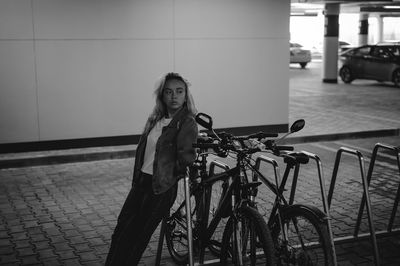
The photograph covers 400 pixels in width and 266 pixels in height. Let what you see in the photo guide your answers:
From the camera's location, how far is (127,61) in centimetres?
1088

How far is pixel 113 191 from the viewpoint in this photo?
7.98 m

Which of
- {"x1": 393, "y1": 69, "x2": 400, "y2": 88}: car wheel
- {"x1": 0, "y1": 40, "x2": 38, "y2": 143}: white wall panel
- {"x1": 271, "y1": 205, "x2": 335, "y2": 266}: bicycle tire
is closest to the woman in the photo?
{"x1": 271, "y1": 205, "x2": 335, "y2": 266}: bicycle tire

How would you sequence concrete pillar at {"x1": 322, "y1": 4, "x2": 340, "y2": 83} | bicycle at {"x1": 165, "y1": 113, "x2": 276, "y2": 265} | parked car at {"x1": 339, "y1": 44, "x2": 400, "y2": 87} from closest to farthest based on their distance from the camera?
bicycle at {"x1": 165, "y1": 113, "x2": 276, "y2": 265}
parked car at {"x1": 339, "y1": 44, "x2": 400, "y2": 87}
concrete pillar at {"x1": 322, "y1": 4, "x2": 340, "y2": 83}

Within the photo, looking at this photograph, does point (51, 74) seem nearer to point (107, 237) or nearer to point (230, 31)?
point (230, 31)

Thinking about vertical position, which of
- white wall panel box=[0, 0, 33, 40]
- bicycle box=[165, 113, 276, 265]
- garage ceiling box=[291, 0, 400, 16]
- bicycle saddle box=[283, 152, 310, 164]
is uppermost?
garage ceiling box=[291, 0, 400, 16]

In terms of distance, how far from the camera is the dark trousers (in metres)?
4.54

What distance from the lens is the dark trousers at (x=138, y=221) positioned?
4539 mm

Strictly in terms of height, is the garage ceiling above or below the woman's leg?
above

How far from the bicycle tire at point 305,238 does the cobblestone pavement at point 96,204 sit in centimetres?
108

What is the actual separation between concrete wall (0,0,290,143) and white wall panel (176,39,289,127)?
2 centimetres

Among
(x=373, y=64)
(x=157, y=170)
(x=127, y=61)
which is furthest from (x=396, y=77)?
(x=157, y=170)

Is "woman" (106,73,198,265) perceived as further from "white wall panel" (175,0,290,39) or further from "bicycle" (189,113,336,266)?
"white wall panel" (175,0,290,39)

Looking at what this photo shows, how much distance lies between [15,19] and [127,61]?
218 centimetres

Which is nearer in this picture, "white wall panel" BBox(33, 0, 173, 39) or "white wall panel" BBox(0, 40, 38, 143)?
"white wall panel" BBox(0, 40, 38, 143)
